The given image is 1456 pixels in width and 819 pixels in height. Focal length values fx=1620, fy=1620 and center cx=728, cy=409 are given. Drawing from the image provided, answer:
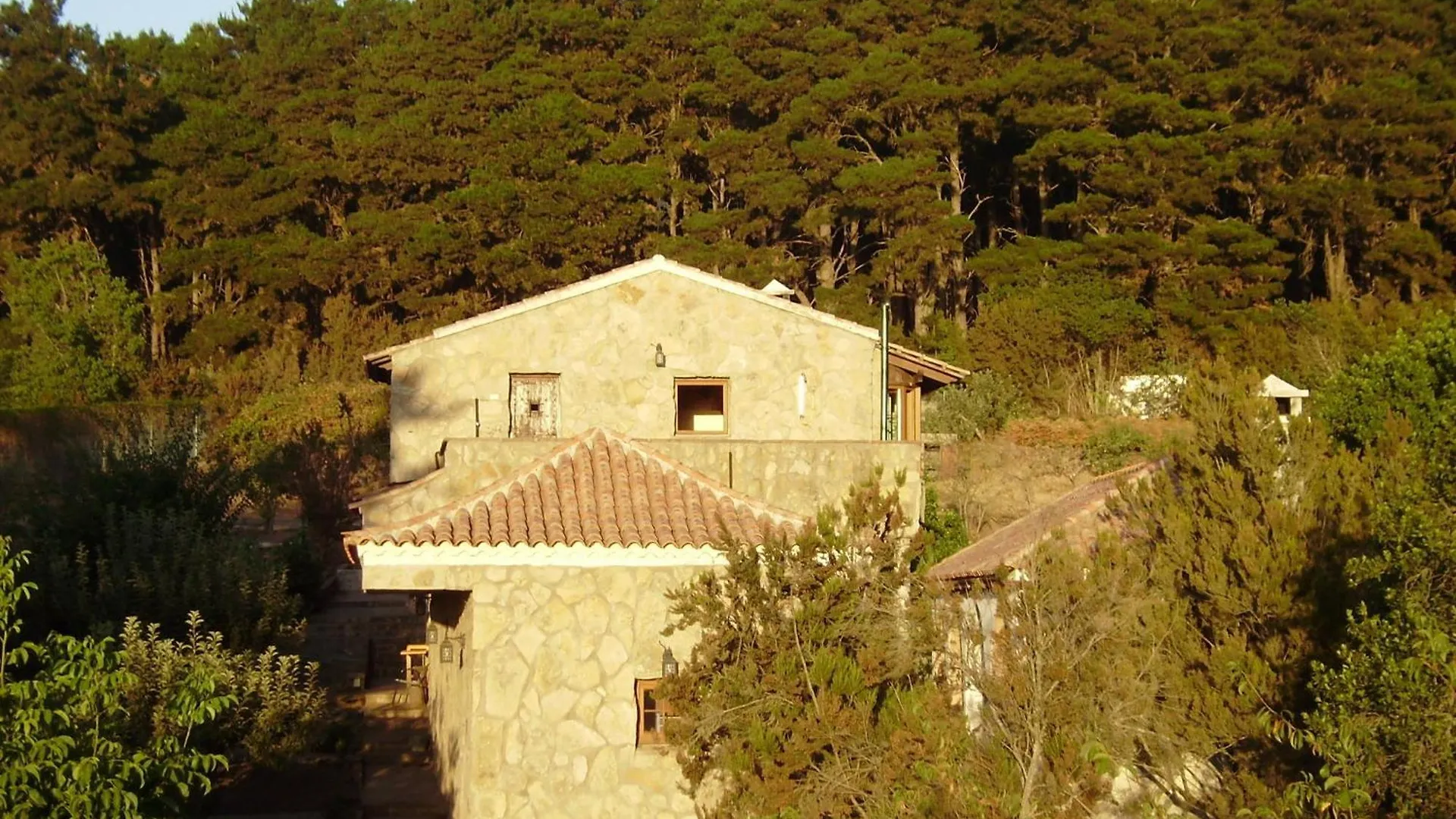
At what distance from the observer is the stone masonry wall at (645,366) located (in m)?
20.1

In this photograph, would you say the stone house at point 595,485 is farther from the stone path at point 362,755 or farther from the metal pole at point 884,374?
the stone path at point 362,755

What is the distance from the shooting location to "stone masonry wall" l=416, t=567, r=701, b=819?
1333 centimetres

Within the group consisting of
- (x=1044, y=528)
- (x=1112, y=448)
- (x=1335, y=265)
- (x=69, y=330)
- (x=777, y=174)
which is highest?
(x=777, y=174)

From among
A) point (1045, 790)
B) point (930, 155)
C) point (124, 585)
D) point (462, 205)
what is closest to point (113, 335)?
point (462, 205)

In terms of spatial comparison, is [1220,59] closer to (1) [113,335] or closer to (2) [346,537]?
(1) [113,335]

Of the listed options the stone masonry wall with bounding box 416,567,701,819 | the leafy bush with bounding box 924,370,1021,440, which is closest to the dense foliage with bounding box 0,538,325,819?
the stone masonry wall with bounding box 416,567,701,819

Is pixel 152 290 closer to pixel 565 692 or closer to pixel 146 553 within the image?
pixel 146 553

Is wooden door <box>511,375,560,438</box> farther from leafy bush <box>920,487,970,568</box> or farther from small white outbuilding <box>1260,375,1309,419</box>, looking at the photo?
small white outbuilding <box>1260,375,1309,419</box>

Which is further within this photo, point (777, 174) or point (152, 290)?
point (152, 290)

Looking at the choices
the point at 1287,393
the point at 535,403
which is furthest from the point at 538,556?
the point at 1287,393

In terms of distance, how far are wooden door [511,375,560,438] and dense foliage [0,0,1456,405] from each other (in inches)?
881

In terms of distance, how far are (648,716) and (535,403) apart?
7.49m

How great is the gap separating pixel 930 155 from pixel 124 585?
100ft

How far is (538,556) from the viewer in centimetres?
1352
